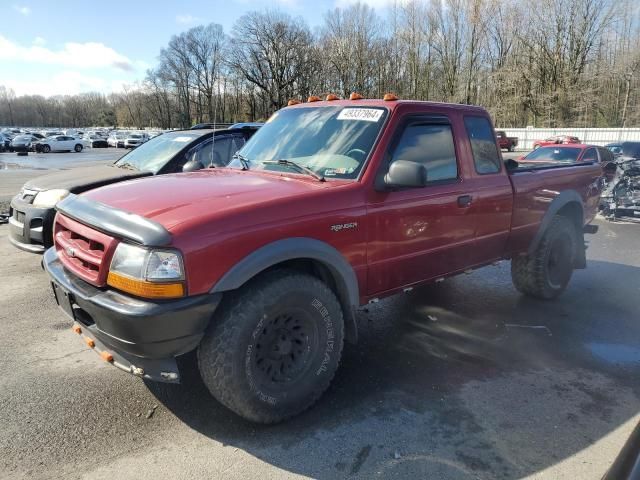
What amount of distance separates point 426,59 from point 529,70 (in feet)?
37.4

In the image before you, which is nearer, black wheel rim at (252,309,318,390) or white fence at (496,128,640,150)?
black wheel rim at (252,309,318,390)

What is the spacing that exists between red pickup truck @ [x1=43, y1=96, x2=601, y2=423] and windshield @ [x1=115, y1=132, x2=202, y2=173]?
10.1ft

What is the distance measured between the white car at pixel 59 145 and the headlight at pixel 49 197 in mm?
40545

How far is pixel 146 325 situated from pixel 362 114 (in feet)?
7.58

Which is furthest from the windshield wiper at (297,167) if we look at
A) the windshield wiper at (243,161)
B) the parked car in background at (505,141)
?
the parked car in background at (505,141)

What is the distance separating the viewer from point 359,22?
184 feet

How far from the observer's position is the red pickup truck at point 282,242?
2561mm

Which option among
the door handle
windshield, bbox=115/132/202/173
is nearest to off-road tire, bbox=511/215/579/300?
the door handle

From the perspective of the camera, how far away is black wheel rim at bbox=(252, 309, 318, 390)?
2.90 metres

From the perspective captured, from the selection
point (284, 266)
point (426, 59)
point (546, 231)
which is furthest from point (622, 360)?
point (426, 59)

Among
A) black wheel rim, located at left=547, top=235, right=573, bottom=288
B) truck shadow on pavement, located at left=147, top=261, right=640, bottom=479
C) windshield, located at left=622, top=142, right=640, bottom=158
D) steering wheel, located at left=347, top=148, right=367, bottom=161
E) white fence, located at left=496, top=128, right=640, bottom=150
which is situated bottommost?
truck shadow on pavement, located at left=147, top=261, right=640, bottom=479

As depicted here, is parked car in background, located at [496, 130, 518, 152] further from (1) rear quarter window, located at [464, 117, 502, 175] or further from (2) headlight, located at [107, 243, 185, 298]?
(2) headlight, located at [107, 243, 185, 298]

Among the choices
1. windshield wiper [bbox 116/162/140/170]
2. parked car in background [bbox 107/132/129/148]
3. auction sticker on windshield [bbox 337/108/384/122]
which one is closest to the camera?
auction sticker on windshield [bbox 337/108/384/122]

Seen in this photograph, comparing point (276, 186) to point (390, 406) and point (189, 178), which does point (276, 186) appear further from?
point (390, 406)
